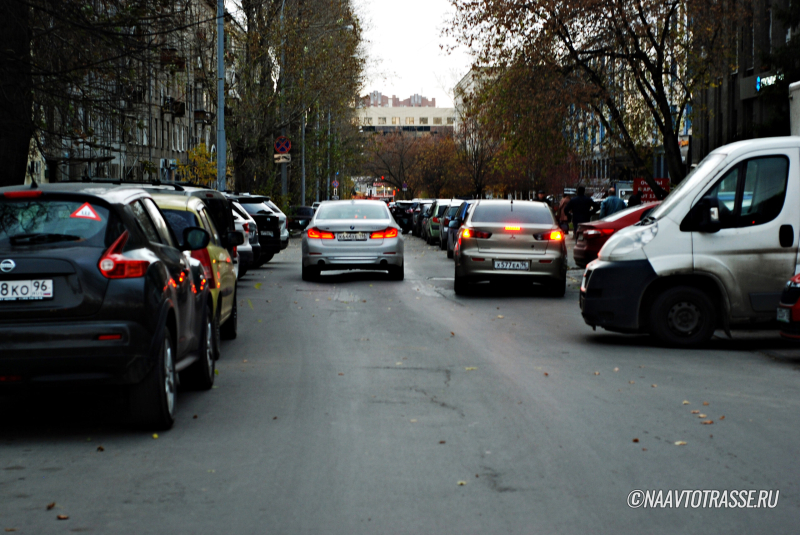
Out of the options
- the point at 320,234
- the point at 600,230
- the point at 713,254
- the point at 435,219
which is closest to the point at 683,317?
the point at 713,254

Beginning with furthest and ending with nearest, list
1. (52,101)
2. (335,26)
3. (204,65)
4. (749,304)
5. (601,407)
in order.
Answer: (335,26) < (204,65) < (52,101) < (749,304) < (601,407)

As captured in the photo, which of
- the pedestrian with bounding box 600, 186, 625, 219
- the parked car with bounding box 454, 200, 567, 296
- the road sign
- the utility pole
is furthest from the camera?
the road sign

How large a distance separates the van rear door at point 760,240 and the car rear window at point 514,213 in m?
6.81

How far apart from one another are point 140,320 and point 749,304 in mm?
7009

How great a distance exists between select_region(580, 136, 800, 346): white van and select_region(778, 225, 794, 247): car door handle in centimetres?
1

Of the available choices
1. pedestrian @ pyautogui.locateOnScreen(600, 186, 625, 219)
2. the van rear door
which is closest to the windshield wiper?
the van rear door

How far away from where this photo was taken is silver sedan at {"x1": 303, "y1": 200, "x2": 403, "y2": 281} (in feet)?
69.1

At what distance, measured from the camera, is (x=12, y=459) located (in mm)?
6398

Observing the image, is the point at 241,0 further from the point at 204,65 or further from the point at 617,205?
the point at 617,205

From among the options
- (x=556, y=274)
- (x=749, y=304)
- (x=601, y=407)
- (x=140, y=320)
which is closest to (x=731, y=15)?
(x=556, y=274)

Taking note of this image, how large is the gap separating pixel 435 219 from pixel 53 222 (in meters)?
32.7

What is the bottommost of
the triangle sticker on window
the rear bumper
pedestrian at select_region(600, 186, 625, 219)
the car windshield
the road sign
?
the rear bumper

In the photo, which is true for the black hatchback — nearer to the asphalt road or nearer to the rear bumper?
the rear bumper

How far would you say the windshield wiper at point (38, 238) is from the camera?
22.1 ft
